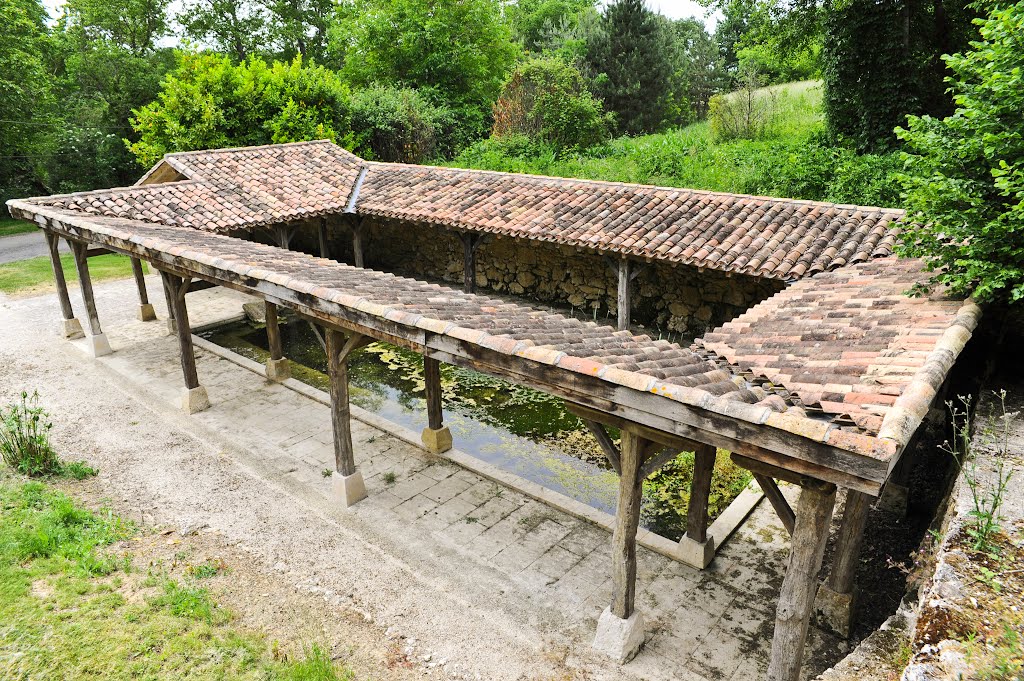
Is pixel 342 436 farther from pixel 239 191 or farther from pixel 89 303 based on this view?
pixel 239 191

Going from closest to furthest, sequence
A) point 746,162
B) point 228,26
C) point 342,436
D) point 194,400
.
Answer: point 342,436 < point 194,400 < point 746,162 < point 228,26

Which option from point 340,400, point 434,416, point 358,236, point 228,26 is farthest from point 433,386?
point 228,26

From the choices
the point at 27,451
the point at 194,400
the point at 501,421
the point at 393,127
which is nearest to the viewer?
the point at 27,451

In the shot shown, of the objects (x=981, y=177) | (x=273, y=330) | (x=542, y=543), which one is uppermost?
(x=981, y=177)

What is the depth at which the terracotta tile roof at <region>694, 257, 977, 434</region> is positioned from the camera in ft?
13.5

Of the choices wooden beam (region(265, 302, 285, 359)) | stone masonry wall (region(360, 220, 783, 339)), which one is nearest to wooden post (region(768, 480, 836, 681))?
stone masonry wall (region(360, 220, 783, 339))

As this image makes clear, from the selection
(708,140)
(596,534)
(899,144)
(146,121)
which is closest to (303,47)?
(146,121)

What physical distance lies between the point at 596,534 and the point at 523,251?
9.38 meters

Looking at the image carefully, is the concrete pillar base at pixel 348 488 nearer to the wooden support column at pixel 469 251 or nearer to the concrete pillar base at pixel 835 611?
the concrete pillar base at pixel 835 611

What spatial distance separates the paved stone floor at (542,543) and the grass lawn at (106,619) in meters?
2.03

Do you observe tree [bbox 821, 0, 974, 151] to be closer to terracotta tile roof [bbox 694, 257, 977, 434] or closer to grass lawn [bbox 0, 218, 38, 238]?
terracotta tile roof [bbox 694, 257, 977, 434]

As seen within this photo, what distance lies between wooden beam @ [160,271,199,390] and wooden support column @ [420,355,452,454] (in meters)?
3.74

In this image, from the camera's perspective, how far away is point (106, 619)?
577cm

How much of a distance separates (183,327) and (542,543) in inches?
255
